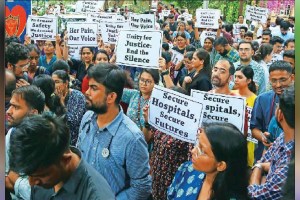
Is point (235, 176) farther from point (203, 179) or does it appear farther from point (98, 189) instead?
point (98, 189)

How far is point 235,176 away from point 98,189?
31.9 inches

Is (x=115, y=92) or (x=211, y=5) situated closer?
(x=115, y=92)

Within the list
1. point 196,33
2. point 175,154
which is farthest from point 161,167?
point 196,33

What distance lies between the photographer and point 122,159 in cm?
310

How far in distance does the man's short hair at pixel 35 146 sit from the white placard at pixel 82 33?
6.18 m

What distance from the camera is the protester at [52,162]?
2096mm

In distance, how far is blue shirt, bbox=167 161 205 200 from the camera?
286cm

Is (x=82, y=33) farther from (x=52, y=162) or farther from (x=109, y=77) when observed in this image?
(x=52, y=162)

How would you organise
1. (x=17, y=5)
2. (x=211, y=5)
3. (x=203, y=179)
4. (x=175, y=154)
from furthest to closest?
(x=211, y=5)
(x=17, y=5)
(x=175, y=154)
(x=203, y=179)

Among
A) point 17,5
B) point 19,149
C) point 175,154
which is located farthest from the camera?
point 17,5

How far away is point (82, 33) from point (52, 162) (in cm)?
633

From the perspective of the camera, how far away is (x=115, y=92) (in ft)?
10.9

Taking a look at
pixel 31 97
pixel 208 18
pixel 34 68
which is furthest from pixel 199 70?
pixel 208 18

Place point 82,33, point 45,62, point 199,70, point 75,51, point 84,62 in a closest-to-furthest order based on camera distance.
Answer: point 199,70 → point 84,62 → point 45,62 → point 82,33 → point 75,51
